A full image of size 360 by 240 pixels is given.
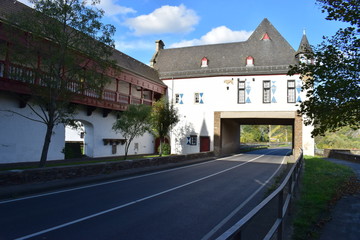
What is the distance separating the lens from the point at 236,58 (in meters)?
33.1

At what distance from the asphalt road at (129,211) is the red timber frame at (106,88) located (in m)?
6.84

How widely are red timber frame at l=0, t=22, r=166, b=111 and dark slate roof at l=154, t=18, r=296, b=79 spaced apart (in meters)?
4.25

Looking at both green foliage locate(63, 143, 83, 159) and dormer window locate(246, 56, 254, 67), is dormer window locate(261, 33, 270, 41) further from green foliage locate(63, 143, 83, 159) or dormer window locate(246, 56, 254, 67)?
green foliage locate(63, 143, 83, 159)

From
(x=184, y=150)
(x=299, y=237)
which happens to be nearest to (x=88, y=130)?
(x=184, y=150)

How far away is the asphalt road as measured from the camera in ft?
18.3

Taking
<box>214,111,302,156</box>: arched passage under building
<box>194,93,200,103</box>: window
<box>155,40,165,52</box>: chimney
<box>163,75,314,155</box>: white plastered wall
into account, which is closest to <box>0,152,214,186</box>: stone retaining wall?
<box>214,111,302,156</box>: arched passage under building

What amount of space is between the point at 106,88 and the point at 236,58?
15963 millimetres

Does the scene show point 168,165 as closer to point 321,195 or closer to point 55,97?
point 55,97

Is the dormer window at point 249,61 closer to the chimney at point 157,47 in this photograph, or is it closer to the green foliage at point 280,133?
the chimney at point 157,47

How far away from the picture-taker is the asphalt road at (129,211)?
18.3 ft

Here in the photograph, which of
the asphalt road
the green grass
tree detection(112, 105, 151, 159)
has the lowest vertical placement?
the asphalt road

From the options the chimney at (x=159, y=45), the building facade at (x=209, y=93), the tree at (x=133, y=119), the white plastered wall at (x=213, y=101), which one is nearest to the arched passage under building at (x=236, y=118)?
the building facade at (x=209, y=93)

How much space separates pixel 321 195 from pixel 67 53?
11.7 m

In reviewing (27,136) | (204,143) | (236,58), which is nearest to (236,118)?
(204,143)
